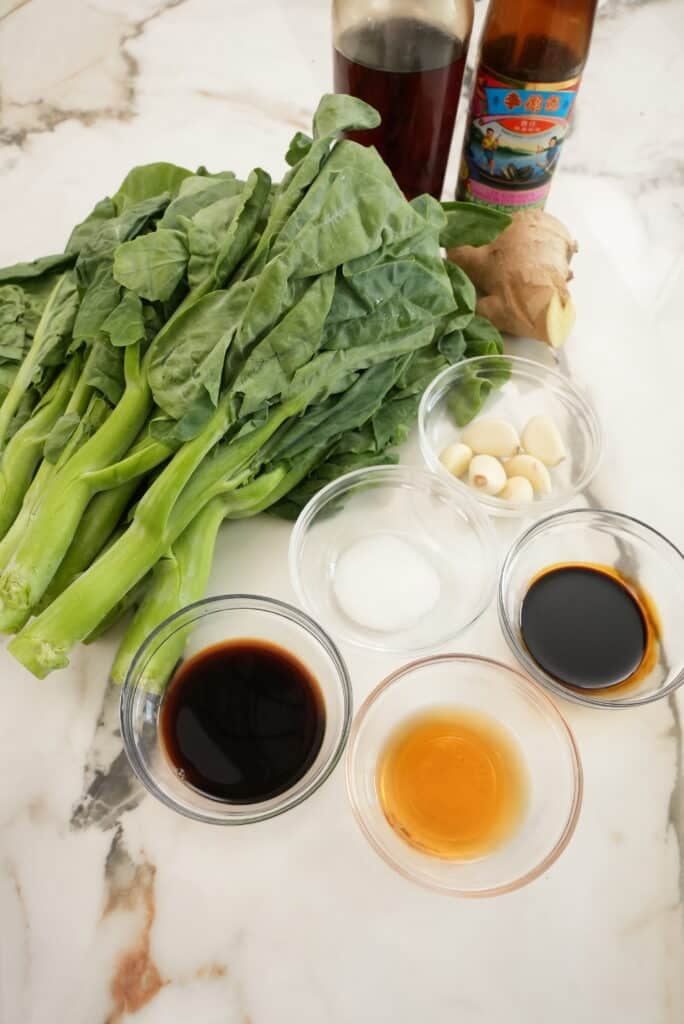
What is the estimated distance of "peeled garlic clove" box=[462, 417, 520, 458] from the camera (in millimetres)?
897

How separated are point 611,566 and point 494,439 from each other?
0.19 meters

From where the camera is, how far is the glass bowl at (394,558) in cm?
80

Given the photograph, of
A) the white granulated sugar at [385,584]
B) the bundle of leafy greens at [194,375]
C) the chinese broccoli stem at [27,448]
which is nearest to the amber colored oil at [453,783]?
the white granulated sugar at [385,584]

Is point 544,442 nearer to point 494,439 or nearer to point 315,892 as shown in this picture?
point 494,439

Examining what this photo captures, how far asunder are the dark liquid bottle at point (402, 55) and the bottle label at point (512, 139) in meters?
0.04

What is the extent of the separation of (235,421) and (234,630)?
194mm

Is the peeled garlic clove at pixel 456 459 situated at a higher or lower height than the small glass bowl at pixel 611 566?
higher

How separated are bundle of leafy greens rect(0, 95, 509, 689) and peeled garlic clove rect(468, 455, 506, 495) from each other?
114mm

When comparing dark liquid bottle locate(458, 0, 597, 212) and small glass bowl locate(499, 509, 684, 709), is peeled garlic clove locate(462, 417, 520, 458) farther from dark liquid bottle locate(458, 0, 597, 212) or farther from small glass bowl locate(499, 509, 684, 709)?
dark liquid bottle locate(458, 0, 597, 212)

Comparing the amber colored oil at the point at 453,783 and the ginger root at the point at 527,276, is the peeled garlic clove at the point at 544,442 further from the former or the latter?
the amber colored oil at the point at 453,783

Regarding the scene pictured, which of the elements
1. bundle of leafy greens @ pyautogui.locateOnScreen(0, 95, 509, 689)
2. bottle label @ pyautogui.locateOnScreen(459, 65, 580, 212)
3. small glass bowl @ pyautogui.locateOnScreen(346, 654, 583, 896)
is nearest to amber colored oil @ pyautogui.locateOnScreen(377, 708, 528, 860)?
small glass bowl @ pyautogui.locateOnScreen(346, 654, 583, 896)

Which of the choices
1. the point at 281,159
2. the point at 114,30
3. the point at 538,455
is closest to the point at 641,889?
the point at 538,455

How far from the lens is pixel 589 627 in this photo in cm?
76

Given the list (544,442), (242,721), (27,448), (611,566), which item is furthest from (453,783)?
(27,448)
